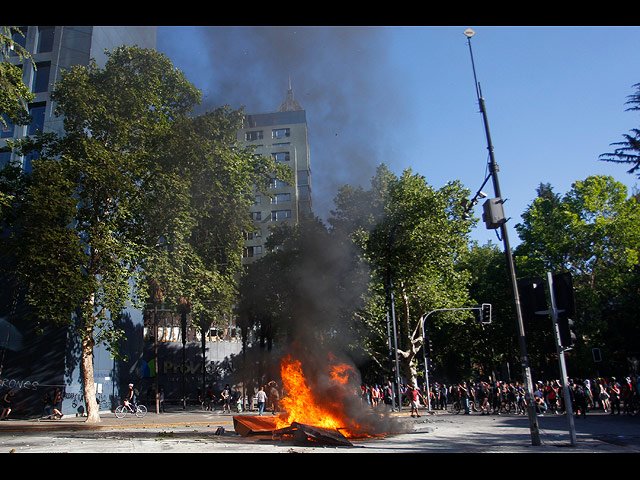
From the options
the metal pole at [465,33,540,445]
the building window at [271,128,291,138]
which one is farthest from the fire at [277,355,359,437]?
the building window at [271,128,291,138]

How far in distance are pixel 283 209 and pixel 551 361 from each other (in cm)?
3881

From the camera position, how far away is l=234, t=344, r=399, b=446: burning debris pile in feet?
41.5

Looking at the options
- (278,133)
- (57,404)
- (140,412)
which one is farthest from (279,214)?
(57,404)

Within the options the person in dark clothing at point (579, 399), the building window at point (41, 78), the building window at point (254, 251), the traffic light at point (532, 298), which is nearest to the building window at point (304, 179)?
the traffic light at point (532, 298)

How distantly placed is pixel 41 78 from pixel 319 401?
94.8 feet

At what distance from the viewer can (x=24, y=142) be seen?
21.5 m

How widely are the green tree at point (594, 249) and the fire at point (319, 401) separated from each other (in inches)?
855

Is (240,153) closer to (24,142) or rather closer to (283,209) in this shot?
(24,142)

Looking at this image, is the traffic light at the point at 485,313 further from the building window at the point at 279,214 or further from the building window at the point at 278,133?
the building window at the point at 278,133

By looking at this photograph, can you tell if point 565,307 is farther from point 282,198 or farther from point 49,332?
point 282,198

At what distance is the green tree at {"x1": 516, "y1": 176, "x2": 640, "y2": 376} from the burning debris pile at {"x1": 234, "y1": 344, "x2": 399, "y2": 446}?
844 inches

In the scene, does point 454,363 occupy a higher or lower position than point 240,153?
lower

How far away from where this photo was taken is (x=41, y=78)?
29.5 m
